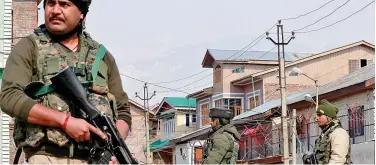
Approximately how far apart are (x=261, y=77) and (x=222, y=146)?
54092 millimetres

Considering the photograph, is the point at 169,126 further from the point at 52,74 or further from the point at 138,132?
the point at 52,74

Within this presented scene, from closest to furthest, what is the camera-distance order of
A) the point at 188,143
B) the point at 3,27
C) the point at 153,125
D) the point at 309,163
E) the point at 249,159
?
the point at 309,163, the point at 3,27, the point at 249,159, the point at 188,143, the point at 153,125

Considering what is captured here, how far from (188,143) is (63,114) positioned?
70661 millimetres

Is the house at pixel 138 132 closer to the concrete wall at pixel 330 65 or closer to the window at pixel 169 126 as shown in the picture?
the window at pixel 169 126

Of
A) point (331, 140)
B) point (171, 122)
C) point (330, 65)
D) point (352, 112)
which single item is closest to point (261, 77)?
point (330, 65)

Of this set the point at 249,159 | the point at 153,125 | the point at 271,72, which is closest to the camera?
the point at 249,159

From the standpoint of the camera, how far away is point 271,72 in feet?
219

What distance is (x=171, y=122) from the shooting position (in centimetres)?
8744

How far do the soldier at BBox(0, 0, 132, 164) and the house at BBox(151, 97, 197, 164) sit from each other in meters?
77.0

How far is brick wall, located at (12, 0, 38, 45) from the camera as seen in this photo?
40531mm

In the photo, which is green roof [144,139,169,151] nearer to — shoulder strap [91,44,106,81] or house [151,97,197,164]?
house [151,97,197,164]

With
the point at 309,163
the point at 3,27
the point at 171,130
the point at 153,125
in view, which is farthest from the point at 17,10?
the point at 153,125

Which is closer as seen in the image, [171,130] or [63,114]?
[63,114]

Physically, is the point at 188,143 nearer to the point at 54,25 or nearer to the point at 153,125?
the point at 153,125
